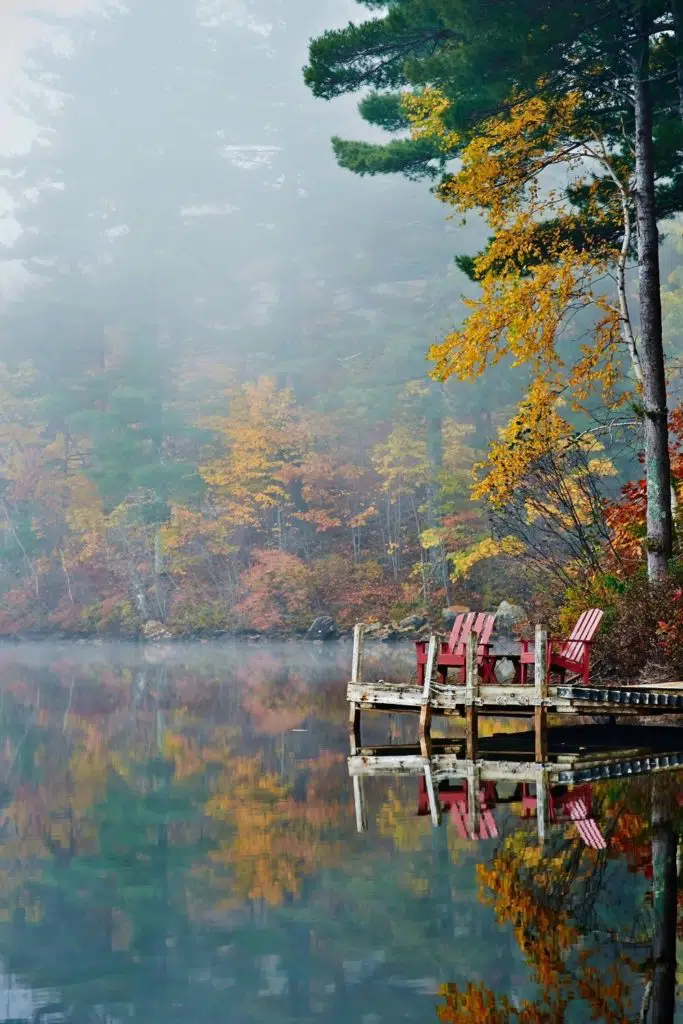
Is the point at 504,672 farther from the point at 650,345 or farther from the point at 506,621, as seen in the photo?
the point at 650,345

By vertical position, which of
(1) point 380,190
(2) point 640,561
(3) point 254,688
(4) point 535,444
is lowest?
(3) point 254,688

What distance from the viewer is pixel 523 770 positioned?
422 inches

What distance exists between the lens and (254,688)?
20094mm

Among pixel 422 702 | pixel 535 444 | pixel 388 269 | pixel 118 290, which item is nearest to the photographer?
pixel 422 702

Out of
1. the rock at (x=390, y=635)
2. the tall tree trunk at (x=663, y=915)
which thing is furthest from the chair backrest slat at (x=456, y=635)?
the rock at (x=390, y=635)

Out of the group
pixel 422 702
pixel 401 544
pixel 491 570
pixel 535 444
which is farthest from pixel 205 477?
pixel 422 702

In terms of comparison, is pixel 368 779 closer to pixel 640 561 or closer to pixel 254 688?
pixel 640 561

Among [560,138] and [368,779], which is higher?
[560,138]

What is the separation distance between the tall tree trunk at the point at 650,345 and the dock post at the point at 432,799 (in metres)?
4.82

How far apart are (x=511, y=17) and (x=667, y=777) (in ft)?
29.4

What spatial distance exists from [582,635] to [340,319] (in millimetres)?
35171

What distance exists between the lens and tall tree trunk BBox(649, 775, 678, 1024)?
175 inches

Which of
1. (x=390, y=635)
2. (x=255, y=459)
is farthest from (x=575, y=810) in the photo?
(x=255, y=459)

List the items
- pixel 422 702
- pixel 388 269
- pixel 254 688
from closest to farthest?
pixel 422 702 < pixel 254 688 < pixel 388 269
